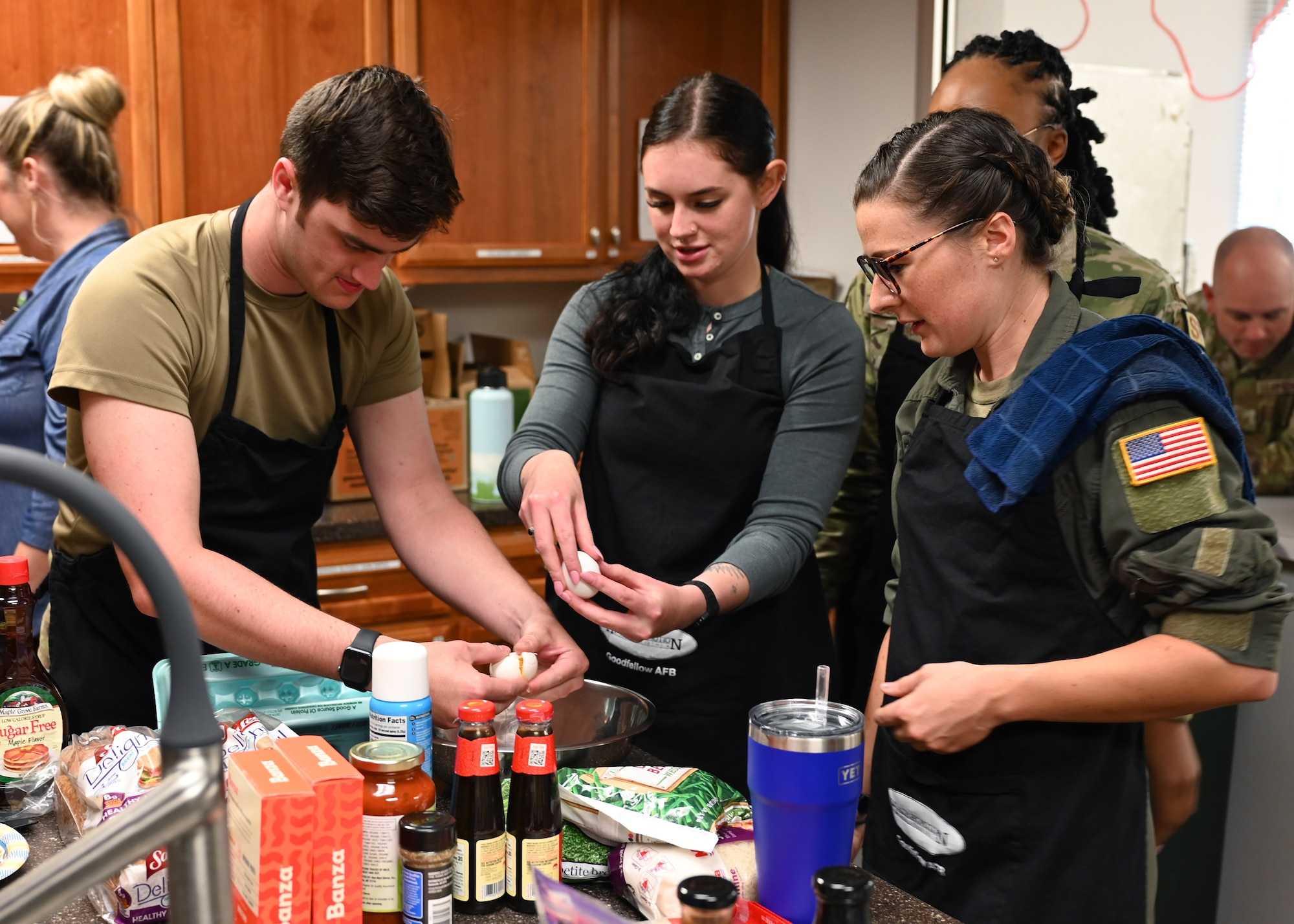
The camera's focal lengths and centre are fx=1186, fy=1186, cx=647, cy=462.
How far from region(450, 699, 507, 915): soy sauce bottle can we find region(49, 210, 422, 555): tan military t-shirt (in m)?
0.58

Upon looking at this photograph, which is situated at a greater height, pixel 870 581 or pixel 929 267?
pixel 929 267

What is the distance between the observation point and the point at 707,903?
763 mm

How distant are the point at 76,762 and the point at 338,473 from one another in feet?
6.30

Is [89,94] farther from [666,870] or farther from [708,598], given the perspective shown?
[666,870]

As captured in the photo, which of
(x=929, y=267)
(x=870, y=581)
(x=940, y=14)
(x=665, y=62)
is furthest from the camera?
(x=665, y=62)

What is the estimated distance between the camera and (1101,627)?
116 centimetres

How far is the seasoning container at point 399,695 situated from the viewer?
102cm

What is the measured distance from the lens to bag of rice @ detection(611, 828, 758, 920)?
0.94 metres

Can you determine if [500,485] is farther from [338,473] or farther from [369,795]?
[338,473]

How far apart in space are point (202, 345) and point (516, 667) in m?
0.53

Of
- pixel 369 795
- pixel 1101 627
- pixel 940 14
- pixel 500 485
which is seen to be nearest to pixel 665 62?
pixel 940 14

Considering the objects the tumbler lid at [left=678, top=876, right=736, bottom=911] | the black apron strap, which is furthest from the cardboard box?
the tumbler lid at [left=678, top=876, right=736, bottom=911]

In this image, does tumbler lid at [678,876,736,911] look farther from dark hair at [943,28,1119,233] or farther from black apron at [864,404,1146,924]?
dark hair at [943,28,1119,233]

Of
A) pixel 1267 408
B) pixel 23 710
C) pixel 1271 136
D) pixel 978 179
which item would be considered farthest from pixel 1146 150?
pixel 23 710
